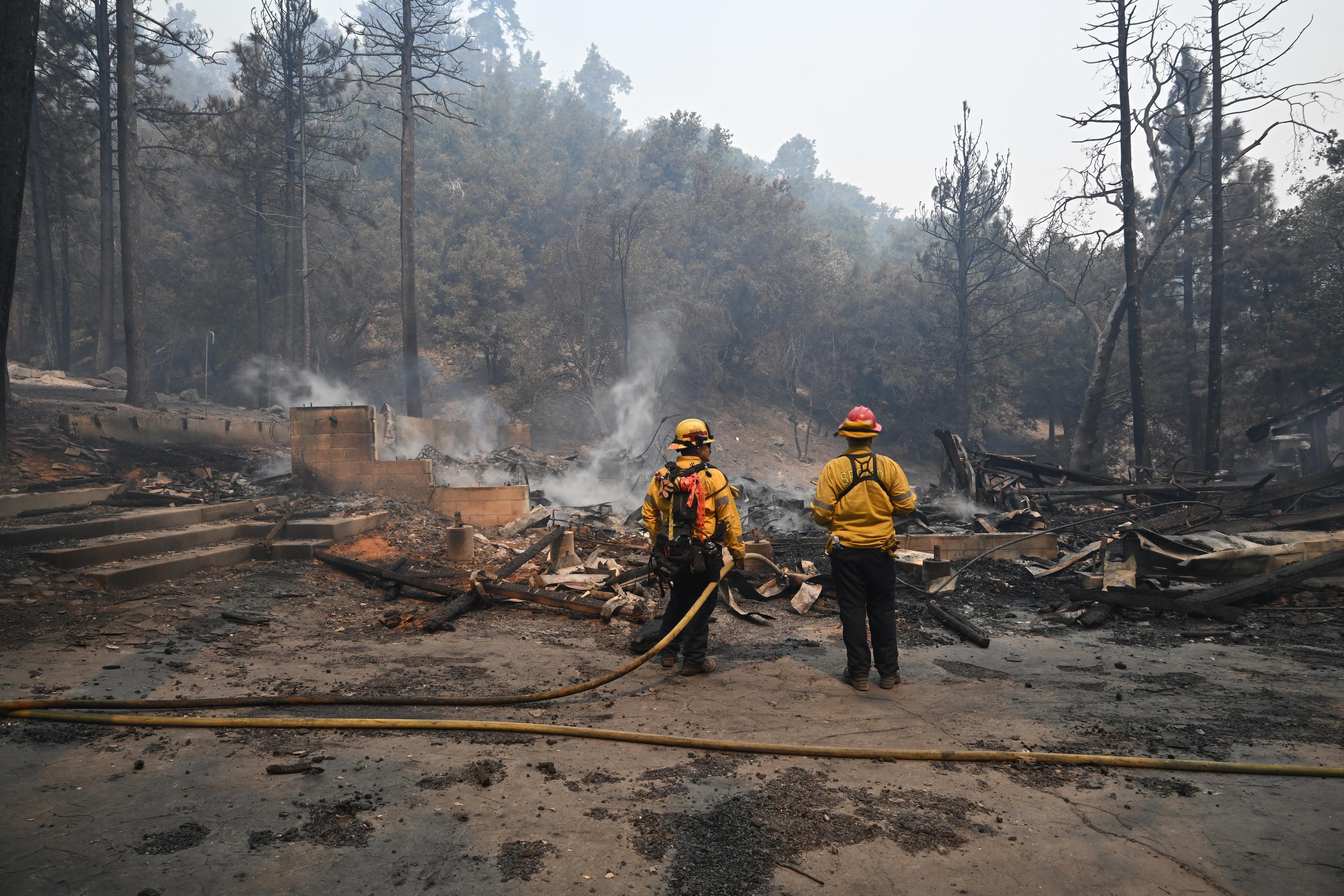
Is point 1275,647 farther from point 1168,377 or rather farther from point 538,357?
point 538,357

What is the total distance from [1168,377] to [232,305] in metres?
34.2

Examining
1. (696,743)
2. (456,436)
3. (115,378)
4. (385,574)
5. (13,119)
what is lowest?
(696,743)

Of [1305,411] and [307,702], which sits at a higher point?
[1305,411]

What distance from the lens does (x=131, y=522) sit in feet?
28.0

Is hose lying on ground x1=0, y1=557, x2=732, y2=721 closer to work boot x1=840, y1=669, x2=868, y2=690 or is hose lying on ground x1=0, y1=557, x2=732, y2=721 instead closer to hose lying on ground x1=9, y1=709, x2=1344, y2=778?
hose lying on ground x1=9, y1=709, x2=1344, y2=778

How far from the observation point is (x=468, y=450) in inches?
784

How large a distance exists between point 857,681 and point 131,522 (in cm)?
839

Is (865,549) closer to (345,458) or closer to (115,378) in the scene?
(345,458)

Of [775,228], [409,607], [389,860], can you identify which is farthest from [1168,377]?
[389,860]

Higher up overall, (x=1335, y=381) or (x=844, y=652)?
(x=1335, y=381)

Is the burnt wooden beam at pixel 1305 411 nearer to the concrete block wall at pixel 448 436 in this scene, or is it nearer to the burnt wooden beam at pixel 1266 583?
the burnt wooden beam at pixel 1266 583

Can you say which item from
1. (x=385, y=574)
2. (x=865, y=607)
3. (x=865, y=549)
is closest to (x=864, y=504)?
(x=865, y=549)

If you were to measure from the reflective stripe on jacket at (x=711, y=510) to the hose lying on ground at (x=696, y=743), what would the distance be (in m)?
1.83

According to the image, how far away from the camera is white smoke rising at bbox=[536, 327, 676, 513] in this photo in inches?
666
